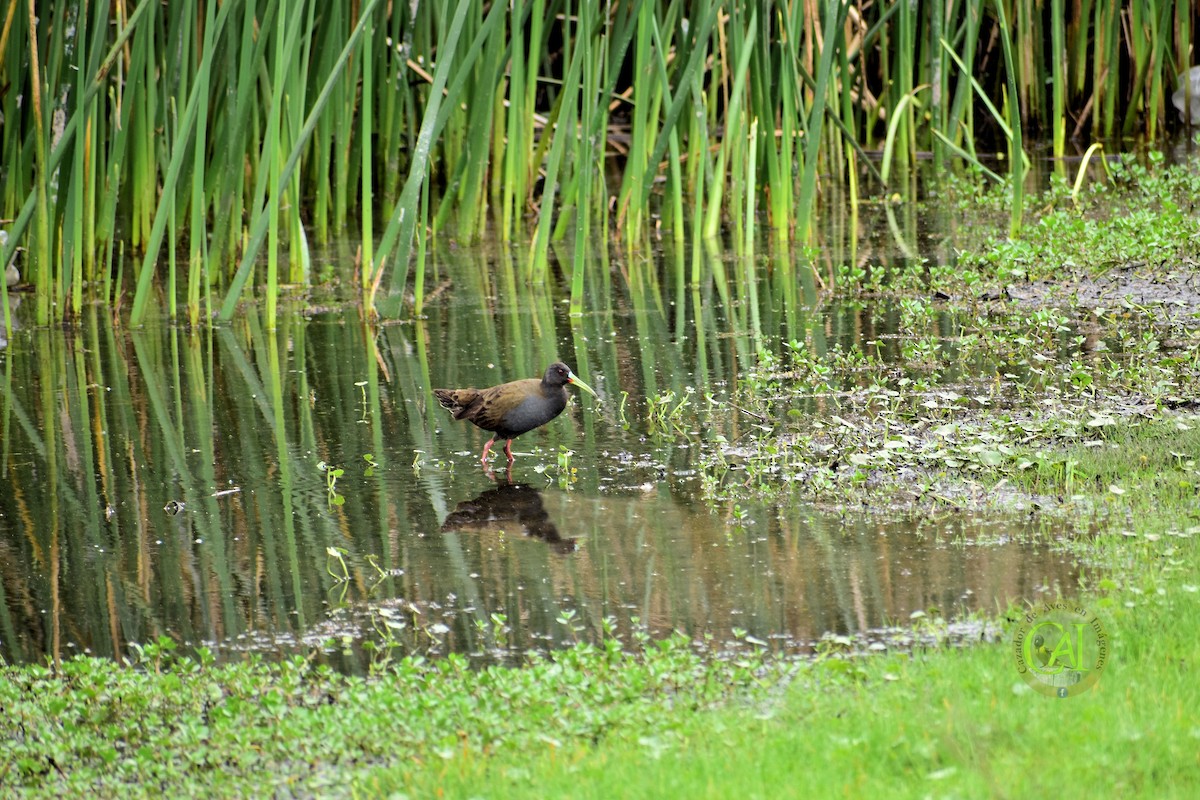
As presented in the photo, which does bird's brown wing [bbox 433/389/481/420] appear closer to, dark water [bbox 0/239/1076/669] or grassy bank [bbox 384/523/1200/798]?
dark water [bbox 0/239/1076/669]

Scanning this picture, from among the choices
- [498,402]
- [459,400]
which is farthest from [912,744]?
[459,400]

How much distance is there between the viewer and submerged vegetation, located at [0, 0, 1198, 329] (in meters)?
8.70

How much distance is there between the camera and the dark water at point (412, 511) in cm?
482

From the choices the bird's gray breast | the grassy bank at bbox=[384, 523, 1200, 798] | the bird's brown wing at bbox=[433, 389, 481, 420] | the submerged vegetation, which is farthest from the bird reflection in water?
the submerged vegetation

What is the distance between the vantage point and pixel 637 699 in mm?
4031

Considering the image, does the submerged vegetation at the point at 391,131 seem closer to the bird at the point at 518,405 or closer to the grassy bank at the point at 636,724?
the bird at the point at 518,405

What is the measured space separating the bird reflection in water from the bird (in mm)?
352

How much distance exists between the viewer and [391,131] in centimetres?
1265

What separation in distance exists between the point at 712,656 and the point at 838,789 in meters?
1.06

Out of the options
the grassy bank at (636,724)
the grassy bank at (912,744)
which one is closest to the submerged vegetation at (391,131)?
the grassy bank at (636,724)

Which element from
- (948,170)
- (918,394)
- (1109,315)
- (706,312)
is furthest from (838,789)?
(948,170)

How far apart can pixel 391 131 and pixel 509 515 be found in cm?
731

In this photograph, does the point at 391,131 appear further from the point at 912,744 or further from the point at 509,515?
the point at 912,744

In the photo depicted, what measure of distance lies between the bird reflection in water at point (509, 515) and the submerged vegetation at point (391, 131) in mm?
2705
